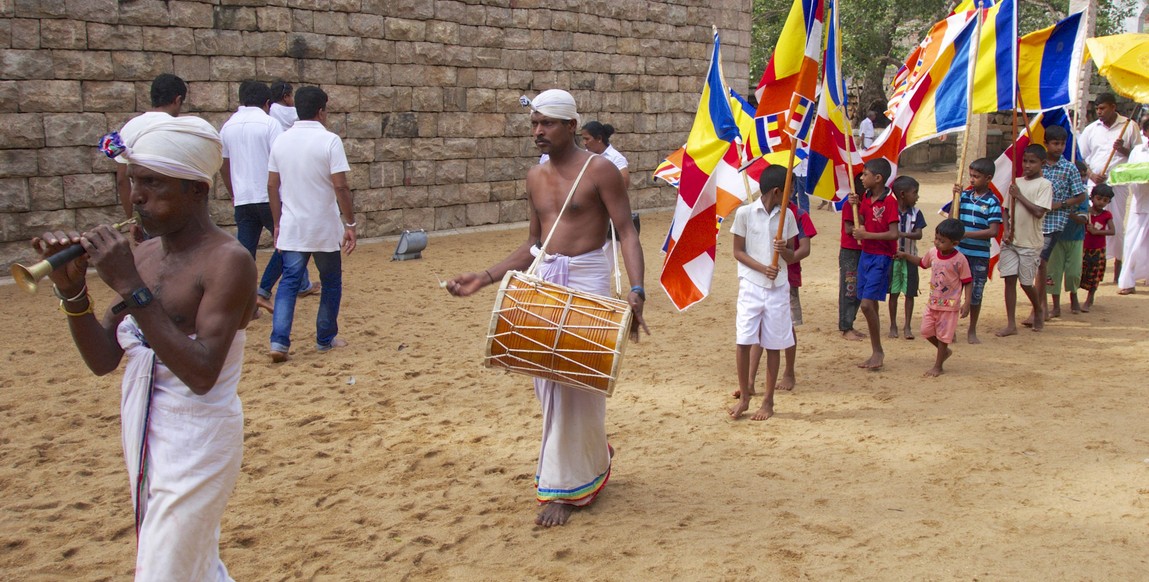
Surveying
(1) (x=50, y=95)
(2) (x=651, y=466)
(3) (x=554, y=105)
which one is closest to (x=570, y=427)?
(2) (x=651, y=466)

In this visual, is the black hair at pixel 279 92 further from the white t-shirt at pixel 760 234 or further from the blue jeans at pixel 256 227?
the white t-shirt at pixel 760 234

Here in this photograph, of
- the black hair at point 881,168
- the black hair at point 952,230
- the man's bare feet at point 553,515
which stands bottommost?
the man's bare feet at point 553,515

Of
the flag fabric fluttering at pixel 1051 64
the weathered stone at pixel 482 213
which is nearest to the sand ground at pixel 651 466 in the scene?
the flag fabric fluttering at pixel 1051 64

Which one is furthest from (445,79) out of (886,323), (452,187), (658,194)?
(886,323)

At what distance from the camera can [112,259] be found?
2439 mm

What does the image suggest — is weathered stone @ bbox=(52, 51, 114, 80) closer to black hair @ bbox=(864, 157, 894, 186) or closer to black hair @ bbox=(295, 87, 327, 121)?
black hair @ bbox=(295, 87, 327, 121)

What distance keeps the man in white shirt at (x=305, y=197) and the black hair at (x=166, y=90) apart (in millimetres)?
896

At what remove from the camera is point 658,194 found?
52.5ft

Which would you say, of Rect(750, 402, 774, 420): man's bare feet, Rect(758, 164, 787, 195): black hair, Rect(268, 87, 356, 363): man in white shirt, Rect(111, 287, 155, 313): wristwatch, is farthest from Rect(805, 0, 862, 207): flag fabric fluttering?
Rect(111, 287, 155, 313): wristwatch

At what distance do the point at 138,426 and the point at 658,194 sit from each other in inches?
542

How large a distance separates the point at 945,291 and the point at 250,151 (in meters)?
5.31

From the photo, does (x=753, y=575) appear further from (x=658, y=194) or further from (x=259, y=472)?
(x=658, y=194)

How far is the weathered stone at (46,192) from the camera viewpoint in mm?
8938

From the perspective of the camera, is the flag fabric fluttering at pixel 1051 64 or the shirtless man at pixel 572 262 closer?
the shirtless man at pixel 572 262
